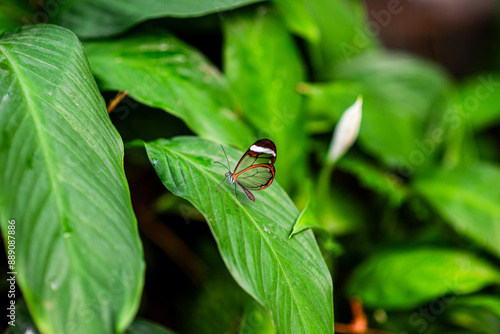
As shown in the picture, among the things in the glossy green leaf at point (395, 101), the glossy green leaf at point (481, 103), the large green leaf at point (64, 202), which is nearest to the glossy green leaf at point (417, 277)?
the glossy green leaf at point (395, 101)

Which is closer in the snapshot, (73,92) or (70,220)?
(70,220)

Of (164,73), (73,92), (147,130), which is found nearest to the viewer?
(73,92)

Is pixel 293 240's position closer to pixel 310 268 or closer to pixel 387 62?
pixel 310 268

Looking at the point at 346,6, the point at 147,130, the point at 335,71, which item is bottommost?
the point at 147,130

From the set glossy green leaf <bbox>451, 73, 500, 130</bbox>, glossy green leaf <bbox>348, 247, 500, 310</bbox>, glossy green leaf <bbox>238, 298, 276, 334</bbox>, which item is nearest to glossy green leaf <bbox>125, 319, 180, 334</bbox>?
glossy green leaf <bbox>238, 298, 276, 334</bbox>

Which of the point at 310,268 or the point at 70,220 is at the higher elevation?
the point at 70,220

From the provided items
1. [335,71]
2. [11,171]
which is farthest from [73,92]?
[335,71]

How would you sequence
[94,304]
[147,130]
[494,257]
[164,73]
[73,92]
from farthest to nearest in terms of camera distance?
[494,257]
[147,130]
[164,73]
[73,92]
[94,304]

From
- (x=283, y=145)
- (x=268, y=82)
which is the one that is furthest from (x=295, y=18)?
(x=283, y=145)
